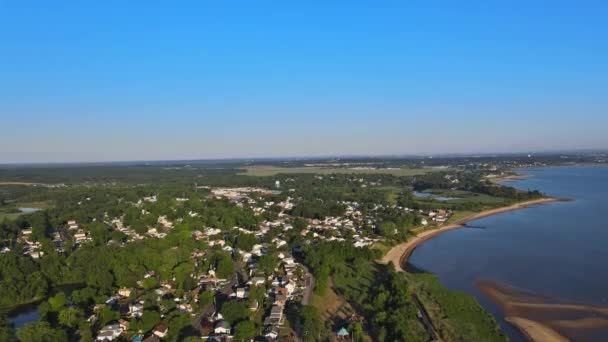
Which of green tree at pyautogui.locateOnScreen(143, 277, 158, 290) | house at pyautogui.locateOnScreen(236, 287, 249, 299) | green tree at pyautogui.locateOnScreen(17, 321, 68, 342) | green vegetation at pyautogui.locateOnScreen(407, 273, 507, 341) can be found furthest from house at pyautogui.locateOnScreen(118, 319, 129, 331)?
green vegetation at pyautogui.locateOnScreen(407, 273, 507, 341)

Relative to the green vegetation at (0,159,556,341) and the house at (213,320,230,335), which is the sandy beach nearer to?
the green vegetation at (0,159,556,341)

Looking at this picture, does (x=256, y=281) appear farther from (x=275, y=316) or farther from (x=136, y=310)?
(x=136, y=310)

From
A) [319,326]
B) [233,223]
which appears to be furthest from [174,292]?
[233,223]

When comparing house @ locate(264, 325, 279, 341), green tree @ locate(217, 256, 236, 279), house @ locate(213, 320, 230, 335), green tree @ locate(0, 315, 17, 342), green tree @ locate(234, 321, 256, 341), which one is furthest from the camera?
green tree @ locate(217, 256, 236, 279)

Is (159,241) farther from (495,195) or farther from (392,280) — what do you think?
(495,195)

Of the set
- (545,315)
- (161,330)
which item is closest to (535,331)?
(545,315)

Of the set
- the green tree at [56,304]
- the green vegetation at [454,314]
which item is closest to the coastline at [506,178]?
the green vegetation at [454,314]
